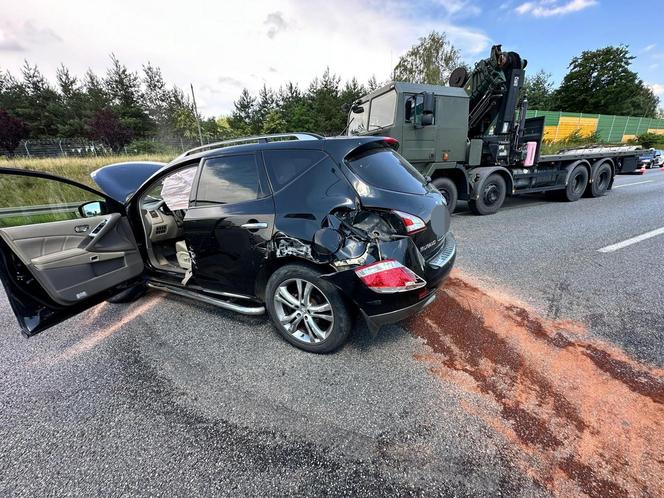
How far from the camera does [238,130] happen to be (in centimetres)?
3978

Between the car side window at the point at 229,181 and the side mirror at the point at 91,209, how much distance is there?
110 centimetres

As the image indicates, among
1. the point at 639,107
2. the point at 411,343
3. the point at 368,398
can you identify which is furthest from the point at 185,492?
the point at 639,107

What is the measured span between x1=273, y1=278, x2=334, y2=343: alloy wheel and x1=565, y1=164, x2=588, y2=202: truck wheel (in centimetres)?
845

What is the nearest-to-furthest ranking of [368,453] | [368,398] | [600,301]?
[368,453] < [368,398] < [600,301]

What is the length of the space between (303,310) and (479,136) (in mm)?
7278

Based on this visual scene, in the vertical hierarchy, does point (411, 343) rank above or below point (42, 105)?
below

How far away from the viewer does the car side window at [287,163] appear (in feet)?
7.65

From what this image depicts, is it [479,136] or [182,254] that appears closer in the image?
[182,254]

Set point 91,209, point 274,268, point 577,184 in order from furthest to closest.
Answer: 1. point 577,184
2. point 91,209
3. point 274,268

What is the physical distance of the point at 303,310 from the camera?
2404mm

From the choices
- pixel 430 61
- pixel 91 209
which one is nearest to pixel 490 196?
pixel 91 209

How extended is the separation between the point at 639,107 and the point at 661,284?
56279 millimetres

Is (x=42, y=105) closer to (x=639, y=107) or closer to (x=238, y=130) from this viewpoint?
(x=238, y=130)

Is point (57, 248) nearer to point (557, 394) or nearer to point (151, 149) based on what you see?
point (557, 394)
